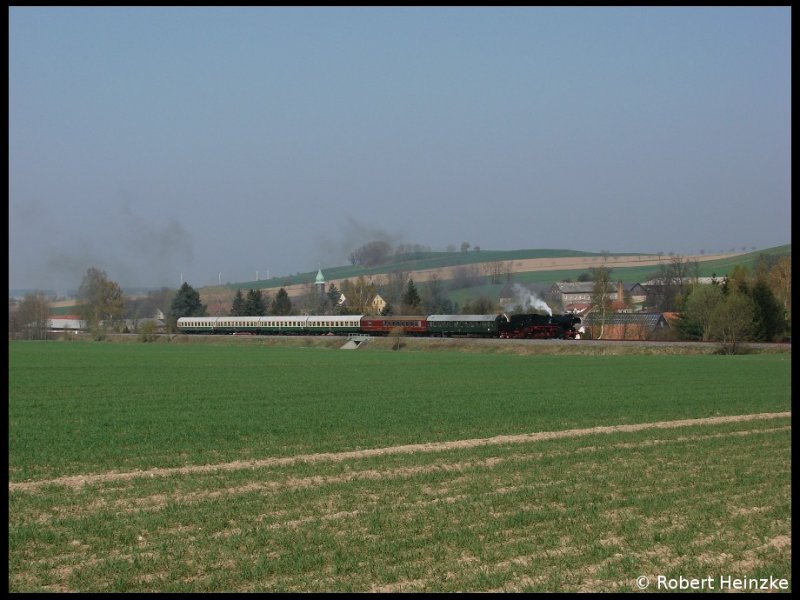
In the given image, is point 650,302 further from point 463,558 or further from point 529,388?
point 463,558

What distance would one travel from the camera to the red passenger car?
316 feet

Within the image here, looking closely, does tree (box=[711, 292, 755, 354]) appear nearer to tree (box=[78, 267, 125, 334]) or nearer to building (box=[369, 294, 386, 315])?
building (box=[369, 294, 386, 315])

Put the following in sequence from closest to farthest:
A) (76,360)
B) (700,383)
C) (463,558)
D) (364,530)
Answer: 1. (463,558)
2. (364,530)
3. (700,383)
4. (76,360)

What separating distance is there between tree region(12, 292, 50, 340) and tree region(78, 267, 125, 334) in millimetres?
5634

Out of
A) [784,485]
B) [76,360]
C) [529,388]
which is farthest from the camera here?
[76,360]

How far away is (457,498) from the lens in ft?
47.0

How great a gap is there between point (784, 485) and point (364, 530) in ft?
23.7

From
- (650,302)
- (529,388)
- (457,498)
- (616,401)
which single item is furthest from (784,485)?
(650,302)

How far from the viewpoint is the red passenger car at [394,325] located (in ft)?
316

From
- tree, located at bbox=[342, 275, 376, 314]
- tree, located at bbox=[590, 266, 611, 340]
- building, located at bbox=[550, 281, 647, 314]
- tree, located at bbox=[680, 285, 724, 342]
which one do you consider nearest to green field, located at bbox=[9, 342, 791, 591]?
tree, located at bbox=[680, 285, 724, 342]

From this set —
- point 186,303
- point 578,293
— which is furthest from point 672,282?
point 186,303

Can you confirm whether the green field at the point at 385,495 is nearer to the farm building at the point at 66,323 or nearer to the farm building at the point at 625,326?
the farm building at the point at 625,326

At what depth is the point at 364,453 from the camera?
1967 cm

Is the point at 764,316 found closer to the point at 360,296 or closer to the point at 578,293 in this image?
the point at 360,296
